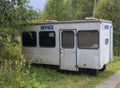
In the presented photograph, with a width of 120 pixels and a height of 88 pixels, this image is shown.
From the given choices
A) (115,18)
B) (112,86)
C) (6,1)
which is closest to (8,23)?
(6,1)

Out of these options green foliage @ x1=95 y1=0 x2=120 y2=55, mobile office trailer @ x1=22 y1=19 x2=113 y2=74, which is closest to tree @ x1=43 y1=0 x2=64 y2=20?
green foliage @ x1=95 y1=0 x2=120 y2=55

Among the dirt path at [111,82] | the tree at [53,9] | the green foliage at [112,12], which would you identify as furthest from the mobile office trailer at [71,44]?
the tree at [53,9]

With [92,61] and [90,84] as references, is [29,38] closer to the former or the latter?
[92,61]

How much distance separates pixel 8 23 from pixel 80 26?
3.24 meters

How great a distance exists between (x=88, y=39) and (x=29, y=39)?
3.26 metres

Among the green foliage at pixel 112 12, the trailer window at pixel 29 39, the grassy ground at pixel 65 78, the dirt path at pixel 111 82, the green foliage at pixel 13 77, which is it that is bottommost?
the dirt path at pixel 111 82

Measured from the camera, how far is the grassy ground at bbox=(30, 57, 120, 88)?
11074 mm

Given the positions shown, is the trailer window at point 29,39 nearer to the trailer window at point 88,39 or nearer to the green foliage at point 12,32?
the green foliage at point 12,32

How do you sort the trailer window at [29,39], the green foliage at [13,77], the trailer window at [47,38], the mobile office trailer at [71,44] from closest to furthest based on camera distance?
the green foliage at [13,77] → the mobile office trailer at [71,44] → the trailer window at [47,38] → the trailer window at [29,39]

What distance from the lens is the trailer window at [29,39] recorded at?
14.4 m

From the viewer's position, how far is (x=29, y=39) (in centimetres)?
1463

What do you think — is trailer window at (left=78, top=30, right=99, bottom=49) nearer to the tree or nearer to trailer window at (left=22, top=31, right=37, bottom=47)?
trailer window at (left=22, top=31, right=37, bottom=47)

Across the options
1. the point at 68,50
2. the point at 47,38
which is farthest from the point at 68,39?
the point at 47,38

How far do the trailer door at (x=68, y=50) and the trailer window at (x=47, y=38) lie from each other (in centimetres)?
53
